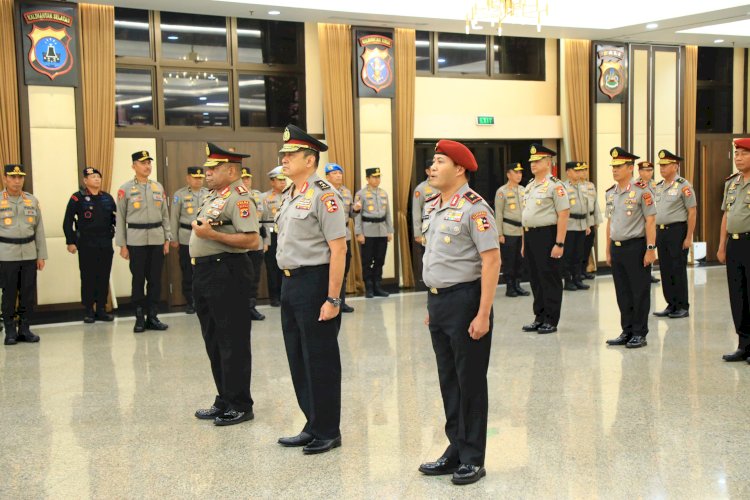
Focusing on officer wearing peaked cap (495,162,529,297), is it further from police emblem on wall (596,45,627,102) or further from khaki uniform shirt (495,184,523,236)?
police emblem on wall (596,45,627,102)

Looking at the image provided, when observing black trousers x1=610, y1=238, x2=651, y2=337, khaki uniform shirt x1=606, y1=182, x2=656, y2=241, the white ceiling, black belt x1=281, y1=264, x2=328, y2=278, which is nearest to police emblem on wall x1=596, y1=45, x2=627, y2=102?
the white ceiling

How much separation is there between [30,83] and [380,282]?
468 centimetres

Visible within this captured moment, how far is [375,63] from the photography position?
34.8 feet

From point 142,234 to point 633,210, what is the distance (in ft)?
15.3

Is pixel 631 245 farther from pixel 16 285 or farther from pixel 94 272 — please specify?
pixel 16 285

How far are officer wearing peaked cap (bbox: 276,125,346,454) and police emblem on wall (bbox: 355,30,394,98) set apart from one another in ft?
21.1

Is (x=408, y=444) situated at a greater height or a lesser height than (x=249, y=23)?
lesser

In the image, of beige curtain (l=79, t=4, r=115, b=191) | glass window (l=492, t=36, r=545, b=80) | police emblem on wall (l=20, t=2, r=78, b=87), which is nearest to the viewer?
police emblem on wall (l=20, t=2, r=78, b=87)

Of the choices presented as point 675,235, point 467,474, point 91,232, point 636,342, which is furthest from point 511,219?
point 467,474

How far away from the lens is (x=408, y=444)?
437 centimetres

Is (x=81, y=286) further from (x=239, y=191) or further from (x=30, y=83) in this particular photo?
(x=239, y=191)

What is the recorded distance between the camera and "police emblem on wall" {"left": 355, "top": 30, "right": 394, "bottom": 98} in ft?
34.5

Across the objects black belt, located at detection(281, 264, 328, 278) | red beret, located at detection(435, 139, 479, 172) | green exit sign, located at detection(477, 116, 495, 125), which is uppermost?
green exit sign, located at detection(477, 116, 495, 125)

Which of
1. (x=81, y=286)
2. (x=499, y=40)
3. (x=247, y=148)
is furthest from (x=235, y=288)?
(x=499, y=40)
